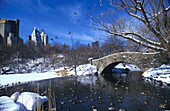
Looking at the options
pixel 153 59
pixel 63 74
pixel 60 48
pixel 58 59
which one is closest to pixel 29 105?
pixel 153 59

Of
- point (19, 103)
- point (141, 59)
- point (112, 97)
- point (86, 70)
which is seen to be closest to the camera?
point (19, 103)

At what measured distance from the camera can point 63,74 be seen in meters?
22.0

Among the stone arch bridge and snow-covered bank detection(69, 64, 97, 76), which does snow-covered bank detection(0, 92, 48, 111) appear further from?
snow-covered bank detection(69, 64, 97, 76)

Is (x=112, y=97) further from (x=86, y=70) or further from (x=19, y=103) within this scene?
(x=86, y=70)

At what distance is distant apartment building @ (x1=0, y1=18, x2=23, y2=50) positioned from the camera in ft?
92.9

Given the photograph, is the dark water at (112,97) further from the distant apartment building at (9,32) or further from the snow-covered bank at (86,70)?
the distant apartment building at (9,32)

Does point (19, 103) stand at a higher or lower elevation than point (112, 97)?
higher

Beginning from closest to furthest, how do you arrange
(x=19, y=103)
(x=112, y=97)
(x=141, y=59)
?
(x=19, y=103)
(x=112, y=97)
(x=141, y=59)

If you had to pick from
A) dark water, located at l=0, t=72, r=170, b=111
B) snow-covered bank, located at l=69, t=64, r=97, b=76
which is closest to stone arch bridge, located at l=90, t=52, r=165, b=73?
snow-covered bank, located at l=69, t=64, r=97, b=76

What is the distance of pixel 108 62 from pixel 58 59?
23.8m

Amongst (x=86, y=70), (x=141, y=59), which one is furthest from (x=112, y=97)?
(x=86, y=70)

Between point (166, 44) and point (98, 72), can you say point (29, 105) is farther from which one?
point (98, 72)

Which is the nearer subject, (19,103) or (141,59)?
(19,103)

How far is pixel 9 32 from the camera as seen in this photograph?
3206 centimetres
